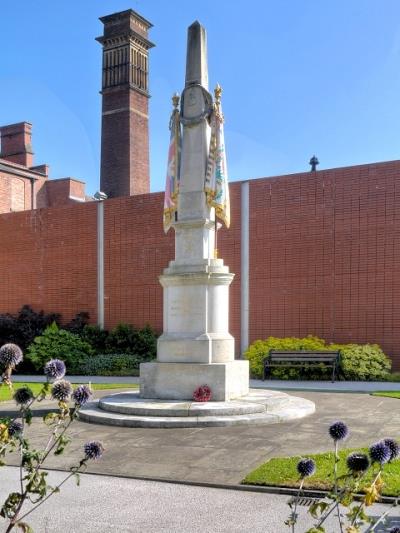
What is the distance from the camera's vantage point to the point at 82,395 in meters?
3.06

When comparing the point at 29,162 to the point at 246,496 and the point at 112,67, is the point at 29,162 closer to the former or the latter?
the point at 112,67

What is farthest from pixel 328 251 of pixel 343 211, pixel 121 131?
pixel 121 131

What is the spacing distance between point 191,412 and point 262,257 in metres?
8.77

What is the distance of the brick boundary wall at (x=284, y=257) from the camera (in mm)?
14266

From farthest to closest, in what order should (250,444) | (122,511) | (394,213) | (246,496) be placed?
(394,213), (250,444), (246,496), (122,511)

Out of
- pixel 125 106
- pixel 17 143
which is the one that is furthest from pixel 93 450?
pixel 17 143

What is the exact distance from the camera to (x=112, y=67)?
1140 inches

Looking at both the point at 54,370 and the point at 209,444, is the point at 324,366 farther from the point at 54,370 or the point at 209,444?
the point at 54,370

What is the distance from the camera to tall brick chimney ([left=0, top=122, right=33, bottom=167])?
31281 millimetres

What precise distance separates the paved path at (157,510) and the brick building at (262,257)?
1045 centimetres

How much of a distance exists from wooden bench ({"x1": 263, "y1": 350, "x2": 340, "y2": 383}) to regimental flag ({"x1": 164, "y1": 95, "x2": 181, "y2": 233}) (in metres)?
5.77

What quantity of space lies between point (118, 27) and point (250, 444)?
27232mm

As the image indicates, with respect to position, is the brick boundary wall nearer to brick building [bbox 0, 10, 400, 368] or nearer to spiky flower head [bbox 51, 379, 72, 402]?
brick building [bbox 0, 10, 400, 368]

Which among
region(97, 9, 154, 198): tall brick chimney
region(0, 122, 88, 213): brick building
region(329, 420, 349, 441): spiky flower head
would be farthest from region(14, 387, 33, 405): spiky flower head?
region(0, 122, 88, 213): brick building
